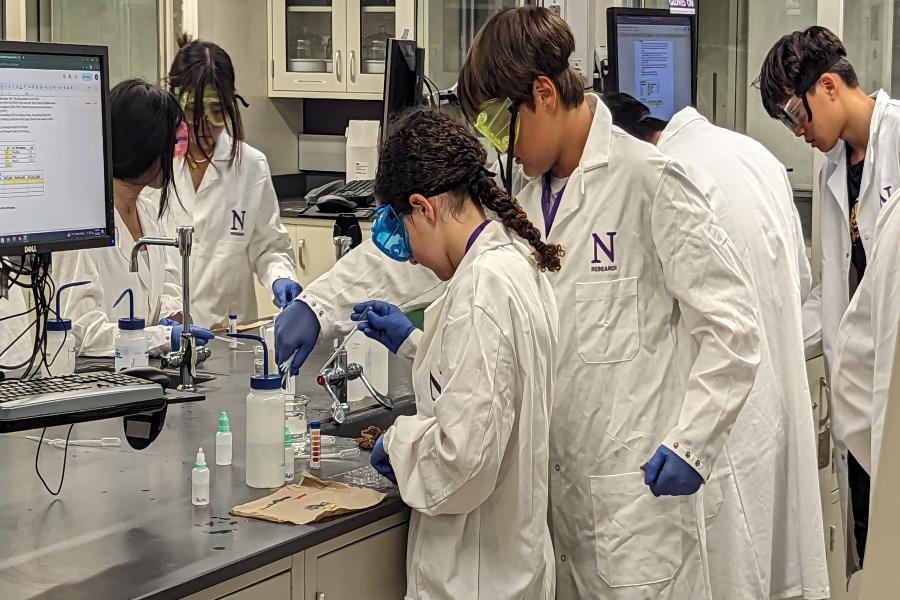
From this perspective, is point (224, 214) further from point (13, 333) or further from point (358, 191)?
point (358, 191)

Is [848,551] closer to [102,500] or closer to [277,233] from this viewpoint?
[277,233]

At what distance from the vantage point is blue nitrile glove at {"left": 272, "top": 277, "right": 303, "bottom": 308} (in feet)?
9.01

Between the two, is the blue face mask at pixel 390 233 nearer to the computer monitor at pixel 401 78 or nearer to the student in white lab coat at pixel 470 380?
the student in white lab coat at pixel 470 380

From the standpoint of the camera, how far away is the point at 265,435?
1825 mm

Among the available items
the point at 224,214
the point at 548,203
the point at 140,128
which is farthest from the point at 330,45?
the point at 548,203

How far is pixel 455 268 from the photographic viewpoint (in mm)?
1817

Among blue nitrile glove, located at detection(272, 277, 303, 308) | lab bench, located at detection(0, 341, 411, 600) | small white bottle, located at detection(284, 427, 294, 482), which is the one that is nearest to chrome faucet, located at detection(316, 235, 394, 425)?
lab bench, located at detection(0, 341, 411, 600)

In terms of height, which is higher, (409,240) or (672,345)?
(409,240)

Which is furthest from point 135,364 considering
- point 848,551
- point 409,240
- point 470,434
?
Answer: point 848,551

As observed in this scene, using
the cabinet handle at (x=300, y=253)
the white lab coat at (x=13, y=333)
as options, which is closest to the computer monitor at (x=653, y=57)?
the white lab coat at (x=13, y=333)

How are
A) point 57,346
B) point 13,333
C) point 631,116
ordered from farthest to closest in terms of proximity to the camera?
point 631,116, point 13,333, point 57,346

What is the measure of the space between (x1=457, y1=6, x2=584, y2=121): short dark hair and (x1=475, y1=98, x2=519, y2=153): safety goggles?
13 millimetres

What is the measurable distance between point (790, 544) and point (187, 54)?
2.17 metres

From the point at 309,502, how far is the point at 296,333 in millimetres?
572
